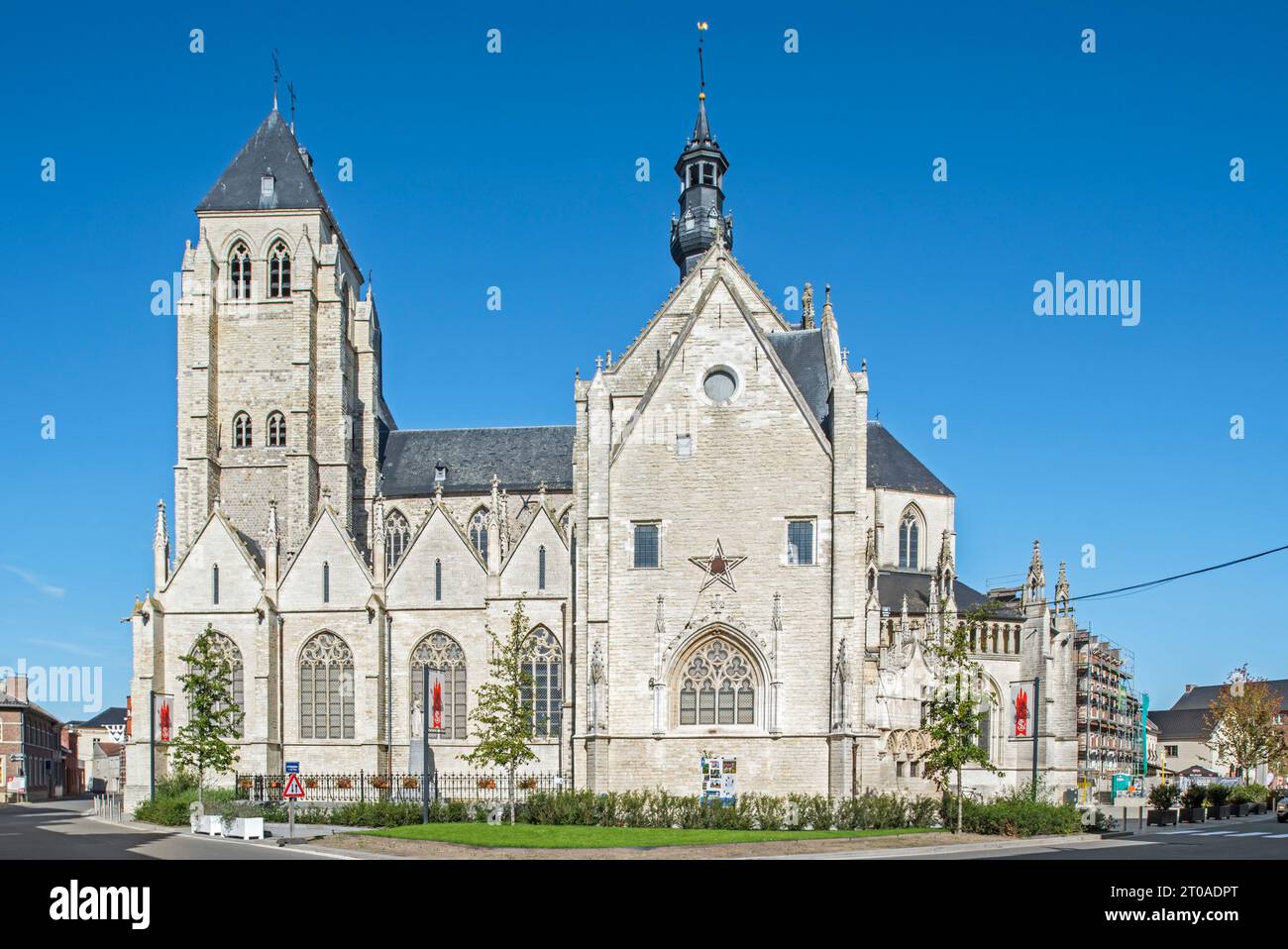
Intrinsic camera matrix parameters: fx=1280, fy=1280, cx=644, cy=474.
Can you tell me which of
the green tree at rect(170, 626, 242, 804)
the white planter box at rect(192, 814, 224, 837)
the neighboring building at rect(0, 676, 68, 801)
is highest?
the green tree at rect(170, 626, 242, 804)

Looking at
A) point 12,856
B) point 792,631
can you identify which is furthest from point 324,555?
point 12,856

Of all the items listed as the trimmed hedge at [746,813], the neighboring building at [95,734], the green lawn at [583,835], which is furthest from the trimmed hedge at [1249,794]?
the neighboring building at [95,734]

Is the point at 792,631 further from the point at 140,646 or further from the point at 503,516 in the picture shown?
the point at 140,646

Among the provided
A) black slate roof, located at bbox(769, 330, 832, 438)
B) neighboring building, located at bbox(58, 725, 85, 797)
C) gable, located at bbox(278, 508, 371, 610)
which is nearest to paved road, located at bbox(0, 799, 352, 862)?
gable, located at bbox(278, 508, 371, 610)

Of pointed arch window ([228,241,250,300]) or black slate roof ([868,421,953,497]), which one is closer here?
black slate roof ([868,421,953,497])

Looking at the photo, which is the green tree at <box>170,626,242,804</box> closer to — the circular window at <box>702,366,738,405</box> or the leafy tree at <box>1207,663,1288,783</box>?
the circular window at <box>702,366,738,405</box>

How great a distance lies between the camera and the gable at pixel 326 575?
5106 cm

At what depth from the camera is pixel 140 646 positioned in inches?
2000

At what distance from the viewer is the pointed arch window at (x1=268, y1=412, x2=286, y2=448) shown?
5869 cm

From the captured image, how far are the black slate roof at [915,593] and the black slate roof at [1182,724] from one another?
266 feet

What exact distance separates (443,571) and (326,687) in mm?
6552

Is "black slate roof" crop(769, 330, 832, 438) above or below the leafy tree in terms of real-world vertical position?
above

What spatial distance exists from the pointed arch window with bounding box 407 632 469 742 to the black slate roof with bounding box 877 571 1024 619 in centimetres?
1716

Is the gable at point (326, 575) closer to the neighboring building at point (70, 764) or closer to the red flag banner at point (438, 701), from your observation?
the red flag banner at point (438, 701)
